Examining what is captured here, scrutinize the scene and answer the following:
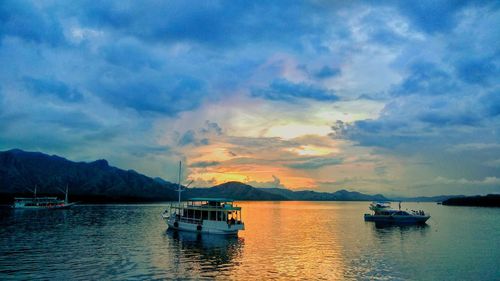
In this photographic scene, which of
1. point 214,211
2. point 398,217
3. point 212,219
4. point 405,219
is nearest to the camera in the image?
point 212,219

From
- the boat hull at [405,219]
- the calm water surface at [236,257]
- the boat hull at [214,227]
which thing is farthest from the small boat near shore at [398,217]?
the boat hull at [214,227]

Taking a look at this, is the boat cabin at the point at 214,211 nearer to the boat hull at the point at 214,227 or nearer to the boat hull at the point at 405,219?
the boat hull at the point at 214,227

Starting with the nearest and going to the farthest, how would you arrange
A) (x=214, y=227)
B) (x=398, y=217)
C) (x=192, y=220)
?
(x=214, y=227)
(x=192, y=220)
(x=398, y=217)

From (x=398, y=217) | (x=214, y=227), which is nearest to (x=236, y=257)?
(x=214, y=227)

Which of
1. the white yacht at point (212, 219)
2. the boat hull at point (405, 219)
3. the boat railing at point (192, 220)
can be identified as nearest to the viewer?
the white yacht at point (212, 219)

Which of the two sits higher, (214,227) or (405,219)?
(214,227)

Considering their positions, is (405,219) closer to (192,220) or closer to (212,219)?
(212,219)

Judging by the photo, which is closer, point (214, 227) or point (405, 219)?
point (214, 227)

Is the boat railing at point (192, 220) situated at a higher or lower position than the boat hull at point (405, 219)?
higher

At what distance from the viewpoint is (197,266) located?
4491cm

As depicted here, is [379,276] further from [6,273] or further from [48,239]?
[48,239]

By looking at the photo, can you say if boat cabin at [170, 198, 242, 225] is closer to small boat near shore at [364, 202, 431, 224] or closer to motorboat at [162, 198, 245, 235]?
motorboat at [162, 198, 245, 235]

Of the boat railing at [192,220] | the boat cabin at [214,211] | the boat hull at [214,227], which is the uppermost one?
the boat cabin at [214,211]

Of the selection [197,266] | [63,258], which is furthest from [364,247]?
[63,258]
